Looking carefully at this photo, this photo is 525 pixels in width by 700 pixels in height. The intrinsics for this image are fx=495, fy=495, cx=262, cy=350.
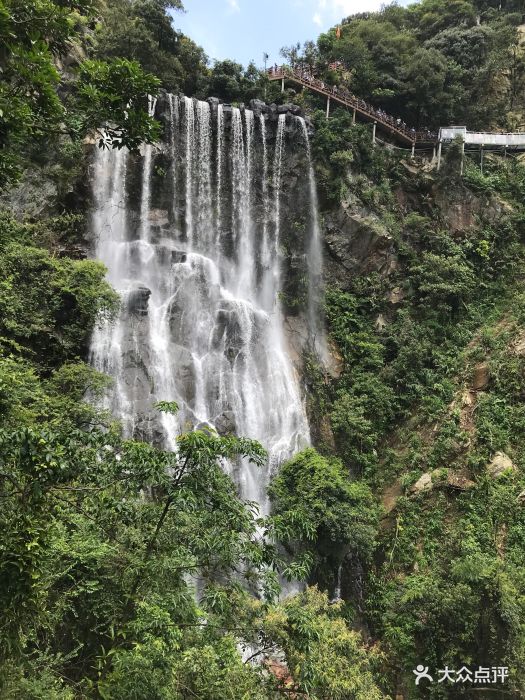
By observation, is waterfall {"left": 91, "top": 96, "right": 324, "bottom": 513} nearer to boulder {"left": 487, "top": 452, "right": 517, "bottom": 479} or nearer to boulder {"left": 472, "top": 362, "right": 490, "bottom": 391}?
boulder {"left": 487, "top": 452, "right": 517, "bottom": 479}

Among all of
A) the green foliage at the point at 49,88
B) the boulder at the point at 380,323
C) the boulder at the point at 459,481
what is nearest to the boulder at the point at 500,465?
the boulder at the point at 459,481

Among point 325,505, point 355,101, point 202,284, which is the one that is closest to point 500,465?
point 325,505

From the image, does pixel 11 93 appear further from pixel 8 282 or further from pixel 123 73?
pixel 8 282

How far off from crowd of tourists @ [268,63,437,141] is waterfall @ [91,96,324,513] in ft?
12.7

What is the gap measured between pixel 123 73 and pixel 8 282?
8.42m

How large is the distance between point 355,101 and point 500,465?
16.3 metres

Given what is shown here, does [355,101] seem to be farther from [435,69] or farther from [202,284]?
[202,284]

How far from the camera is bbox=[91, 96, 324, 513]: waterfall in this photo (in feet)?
45.6

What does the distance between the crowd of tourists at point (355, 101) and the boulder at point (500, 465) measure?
14650mm

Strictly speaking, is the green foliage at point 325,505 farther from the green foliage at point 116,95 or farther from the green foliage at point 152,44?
the green foliage at point 152,44

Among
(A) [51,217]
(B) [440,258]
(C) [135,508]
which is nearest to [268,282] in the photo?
(B) [440,258]

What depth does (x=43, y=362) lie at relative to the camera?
1204 cm

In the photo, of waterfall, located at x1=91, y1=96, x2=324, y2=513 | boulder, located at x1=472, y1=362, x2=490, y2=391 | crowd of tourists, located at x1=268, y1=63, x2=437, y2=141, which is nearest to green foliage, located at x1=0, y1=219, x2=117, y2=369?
waterfall, located at x1=91, y1=96, x2=324, y2=513

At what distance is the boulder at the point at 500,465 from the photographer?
1303 cm
